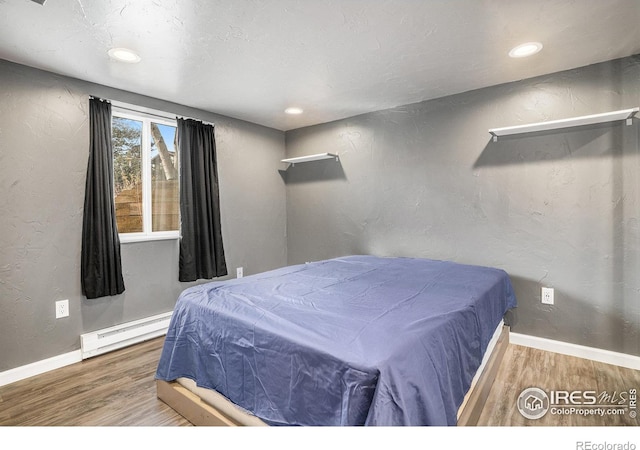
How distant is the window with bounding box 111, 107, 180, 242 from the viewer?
2.85 m

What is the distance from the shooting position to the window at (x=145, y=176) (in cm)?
285

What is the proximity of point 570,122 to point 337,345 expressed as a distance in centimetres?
239

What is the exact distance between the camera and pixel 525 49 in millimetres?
2143

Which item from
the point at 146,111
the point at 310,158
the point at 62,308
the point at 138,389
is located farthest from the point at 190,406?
the point at 310,158

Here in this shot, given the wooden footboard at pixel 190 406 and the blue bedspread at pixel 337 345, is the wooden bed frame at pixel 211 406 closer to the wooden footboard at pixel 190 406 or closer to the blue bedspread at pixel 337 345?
the wooden footboard at pixel 190 406

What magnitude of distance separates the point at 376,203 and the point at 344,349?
8.30 feet

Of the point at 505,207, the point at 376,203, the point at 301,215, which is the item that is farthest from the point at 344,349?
the point at 301,215

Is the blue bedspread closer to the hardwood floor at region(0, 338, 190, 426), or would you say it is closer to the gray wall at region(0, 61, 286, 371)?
the hardwood floor at region(0, 338, 190, 426)

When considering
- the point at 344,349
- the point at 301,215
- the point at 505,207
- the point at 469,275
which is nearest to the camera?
the point at 344,349

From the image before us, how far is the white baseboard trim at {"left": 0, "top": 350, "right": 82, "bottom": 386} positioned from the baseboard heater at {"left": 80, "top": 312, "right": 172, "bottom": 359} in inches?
2.7

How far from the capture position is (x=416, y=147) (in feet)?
10.6

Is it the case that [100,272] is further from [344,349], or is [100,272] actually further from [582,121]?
[582,121]

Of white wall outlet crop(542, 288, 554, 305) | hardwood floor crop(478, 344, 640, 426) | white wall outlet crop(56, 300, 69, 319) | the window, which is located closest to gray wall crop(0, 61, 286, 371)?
white wall outlet crop(56, 300, 69, 319)

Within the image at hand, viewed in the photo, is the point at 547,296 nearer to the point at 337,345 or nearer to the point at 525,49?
the point at 525,49
